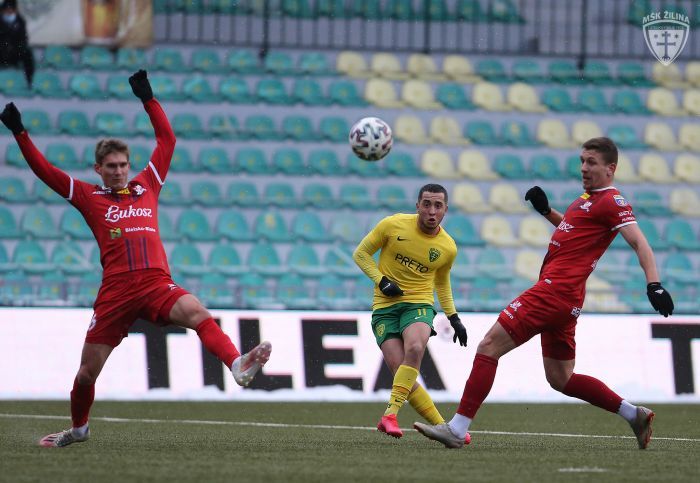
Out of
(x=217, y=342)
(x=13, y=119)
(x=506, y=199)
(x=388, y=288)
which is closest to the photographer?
(x=217, y=342)

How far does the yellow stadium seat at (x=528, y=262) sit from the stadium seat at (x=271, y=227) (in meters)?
3.58

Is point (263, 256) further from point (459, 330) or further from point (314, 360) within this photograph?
point (459, 330)

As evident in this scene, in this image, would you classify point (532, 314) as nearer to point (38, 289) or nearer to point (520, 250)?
point (38, 289)

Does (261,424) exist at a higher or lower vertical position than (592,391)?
lower


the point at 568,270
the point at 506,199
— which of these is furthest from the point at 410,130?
the point at 568,270

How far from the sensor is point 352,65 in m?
22.6

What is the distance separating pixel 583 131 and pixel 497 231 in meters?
3.01

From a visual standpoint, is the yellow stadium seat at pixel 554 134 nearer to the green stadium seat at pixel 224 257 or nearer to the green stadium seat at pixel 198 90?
the green stadium seat at pixel 198 90

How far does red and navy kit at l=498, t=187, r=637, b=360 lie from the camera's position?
325 inches

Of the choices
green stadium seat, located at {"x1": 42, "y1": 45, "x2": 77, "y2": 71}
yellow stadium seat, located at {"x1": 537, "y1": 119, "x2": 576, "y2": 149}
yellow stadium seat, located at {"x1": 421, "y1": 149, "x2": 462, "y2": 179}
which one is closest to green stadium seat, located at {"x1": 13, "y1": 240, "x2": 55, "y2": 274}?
green stadium seat, located at {"x1": 42, "y1": 45, "x2": 77, "y2": 71}

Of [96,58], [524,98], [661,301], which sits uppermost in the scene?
[96,58]

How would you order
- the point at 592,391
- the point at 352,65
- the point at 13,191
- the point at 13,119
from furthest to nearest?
the point at 352,65, the point at 13,191, the point at 592,391, the point at 13,119

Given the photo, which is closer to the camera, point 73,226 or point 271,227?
point 73,226

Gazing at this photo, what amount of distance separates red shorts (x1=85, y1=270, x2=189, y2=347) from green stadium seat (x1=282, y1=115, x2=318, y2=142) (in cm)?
1300
